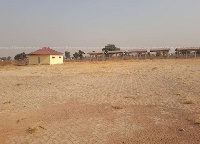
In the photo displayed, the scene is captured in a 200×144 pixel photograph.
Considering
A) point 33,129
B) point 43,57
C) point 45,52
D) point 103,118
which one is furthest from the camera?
point 45,52

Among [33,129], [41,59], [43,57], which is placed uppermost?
[43,57]

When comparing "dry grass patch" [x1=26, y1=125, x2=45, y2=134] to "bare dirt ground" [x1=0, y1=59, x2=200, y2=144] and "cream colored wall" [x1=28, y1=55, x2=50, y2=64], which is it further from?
"cream colored wall" [x1=28, y1=55, x2=50, y2=64]

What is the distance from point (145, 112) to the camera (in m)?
9.49

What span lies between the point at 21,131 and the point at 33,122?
35.8 inches

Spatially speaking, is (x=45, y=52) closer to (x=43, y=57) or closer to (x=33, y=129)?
(x=43, y=57)

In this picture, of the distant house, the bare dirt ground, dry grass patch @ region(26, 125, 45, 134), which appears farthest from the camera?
the distant house

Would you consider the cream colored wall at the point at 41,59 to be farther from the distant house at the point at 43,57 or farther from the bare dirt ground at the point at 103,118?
A: the bare dirt ground at the point at 103,118

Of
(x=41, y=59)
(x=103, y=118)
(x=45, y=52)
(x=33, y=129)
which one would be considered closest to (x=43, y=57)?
(x=41, y=59)

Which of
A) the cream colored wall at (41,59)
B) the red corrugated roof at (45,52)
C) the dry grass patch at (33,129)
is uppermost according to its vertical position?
the red corrugated roof at (45,52)

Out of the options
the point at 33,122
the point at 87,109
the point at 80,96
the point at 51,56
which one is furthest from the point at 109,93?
the point at 51,56

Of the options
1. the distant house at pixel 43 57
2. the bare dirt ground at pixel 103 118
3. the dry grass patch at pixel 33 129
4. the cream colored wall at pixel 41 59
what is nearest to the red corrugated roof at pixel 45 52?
the distant house at pixel 43 57

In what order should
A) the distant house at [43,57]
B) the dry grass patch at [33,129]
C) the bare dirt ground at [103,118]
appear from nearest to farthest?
1. the bare dirt ground at [103,118]
2. the dry grass patch at [33,129]
3. the distant house at [43,57]

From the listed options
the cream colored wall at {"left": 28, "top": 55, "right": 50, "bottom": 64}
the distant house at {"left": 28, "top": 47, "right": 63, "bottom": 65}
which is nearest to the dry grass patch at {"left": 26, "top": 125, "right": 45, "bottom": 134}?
the distant house at {"left": 28, "top": 47, "right": 63, "bottom": 65}

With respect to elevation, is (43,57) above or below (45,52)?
below
